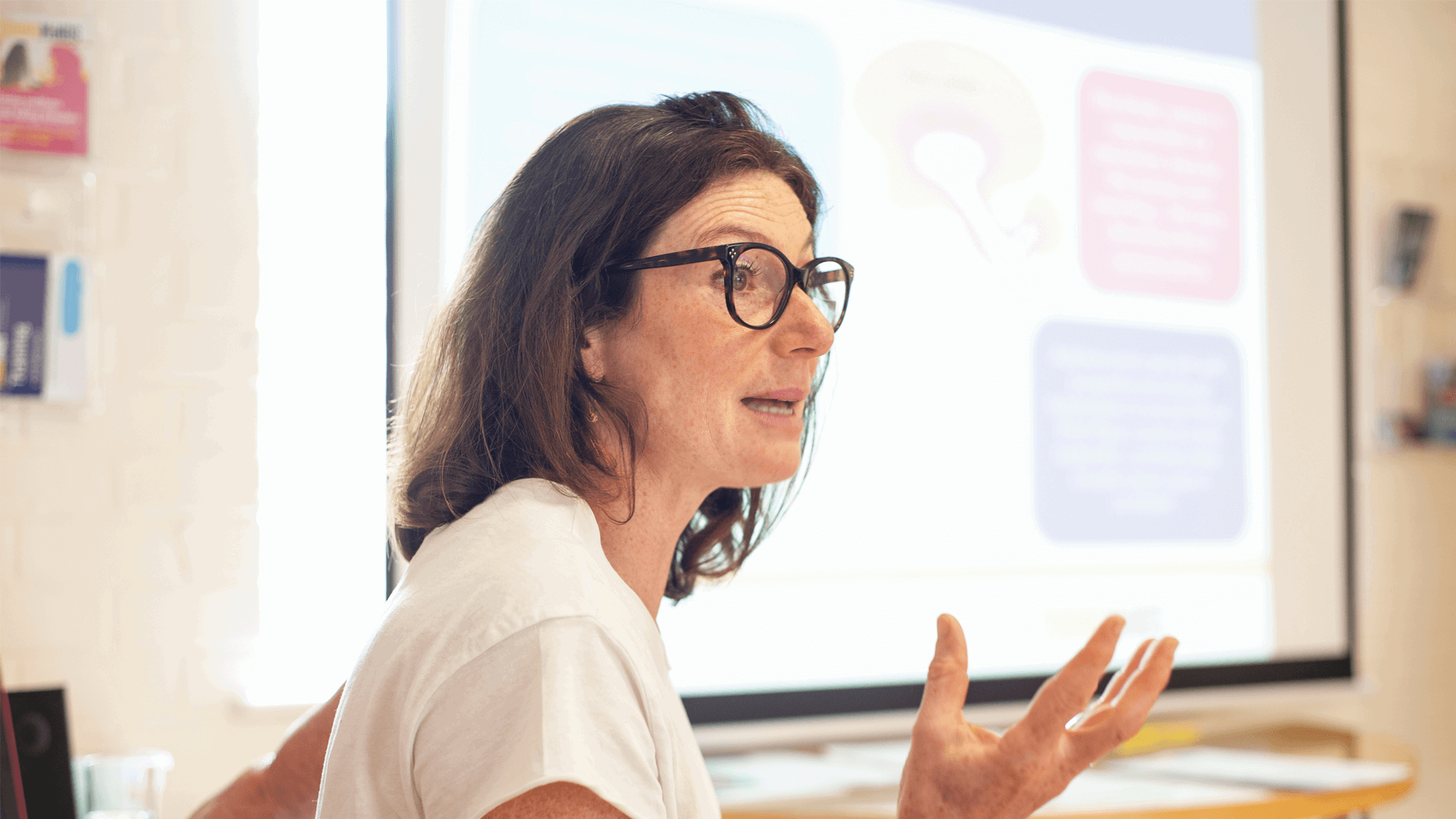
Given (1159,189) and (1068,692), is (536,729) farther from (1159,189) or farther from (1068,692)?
(1159,189)

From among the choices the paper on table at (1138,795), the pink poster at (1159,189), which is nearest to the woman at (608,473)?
the paper on table at (1138,795)

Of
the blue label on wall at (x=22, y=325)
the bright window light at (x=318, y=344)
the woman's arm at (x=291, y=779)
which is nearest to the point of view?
the woman's arm at (x=291, y=779)

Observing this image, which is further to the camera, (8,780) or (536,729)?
(8,780)

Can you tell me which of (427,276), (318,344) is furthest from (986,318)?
(318,344)

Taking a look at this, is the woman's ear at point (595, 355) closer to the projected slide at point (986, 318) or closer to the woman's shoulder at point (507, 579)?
the woman's shoulder at point (507, 579)

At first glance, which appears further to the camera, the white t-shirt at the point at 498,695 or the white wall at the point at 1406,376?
the white wall at the point at 1406,376

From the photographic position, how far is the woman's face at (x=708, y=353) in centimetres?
89

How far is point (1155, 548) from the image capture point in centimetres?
237

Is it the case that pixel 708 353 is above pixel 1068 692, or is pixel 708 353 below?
above

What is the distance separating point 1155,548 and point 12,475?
84.9 inches

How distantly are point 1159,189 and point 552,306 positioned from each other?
6.50 ft

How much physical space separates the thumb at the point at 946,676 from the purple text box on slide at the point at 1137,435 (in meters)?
1.50

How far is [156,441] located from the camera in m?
1.61

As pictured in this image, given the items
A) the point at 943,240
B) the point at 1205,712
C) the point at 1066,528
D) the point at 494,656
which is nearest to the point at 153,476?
the point at 494,656
